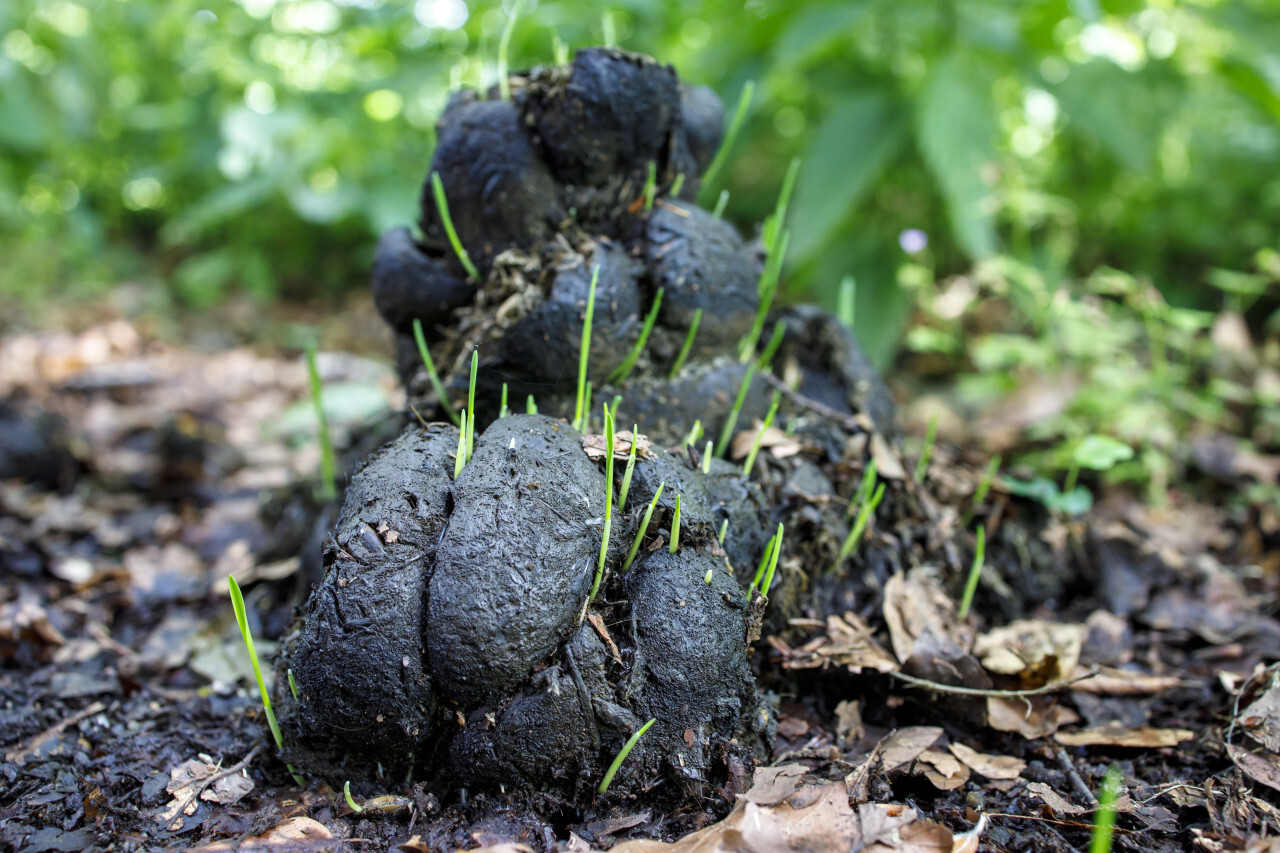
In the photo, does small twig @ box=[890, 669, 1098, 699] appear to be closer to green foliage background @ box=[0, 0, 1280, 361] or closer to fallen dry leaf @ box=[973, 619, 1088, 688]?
fallen dry leaf @ box=[973, 619, 1088, 688]

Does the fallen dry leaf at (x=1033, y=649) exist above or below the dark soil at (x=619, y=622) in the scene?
below

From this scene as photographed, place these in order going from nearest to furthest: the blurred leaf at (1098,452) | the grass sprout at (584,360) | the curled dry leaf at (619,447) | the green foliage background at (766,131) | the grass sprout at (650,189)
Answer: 1. the curled dry leaf at (619,447)
2. the grass sprout at (584,360)
3. the grass sprout at (650,189)
4. the blurred leaf at (1098,452)
5. the green foliage background at (766,131)

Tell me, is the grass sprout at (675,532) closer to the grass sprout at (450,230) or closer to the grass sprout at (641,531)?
the grass sprout at (641,531)

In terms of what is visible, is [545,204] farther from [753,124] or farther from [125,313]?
[125,313]

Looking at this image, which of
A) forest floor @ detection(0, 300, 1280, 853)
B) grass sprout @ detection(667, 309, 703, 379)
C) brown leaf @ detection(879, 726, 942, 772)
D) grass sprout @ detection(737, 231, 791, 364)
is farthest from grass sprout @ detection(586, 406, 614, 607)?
grass sprout @ detection(737, 231, 791, 364)

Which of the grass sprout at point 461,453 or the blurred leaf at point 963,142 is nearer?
the grass sprout at point 461,453

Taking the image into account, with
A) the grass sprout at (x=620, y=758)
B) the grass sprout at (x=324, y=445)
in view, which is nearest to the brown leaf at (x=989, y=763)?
the grass sprout at (x=620, y=758)

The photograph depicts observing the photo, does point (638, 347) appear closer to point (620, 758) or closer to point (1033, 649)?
point (620, 758)
